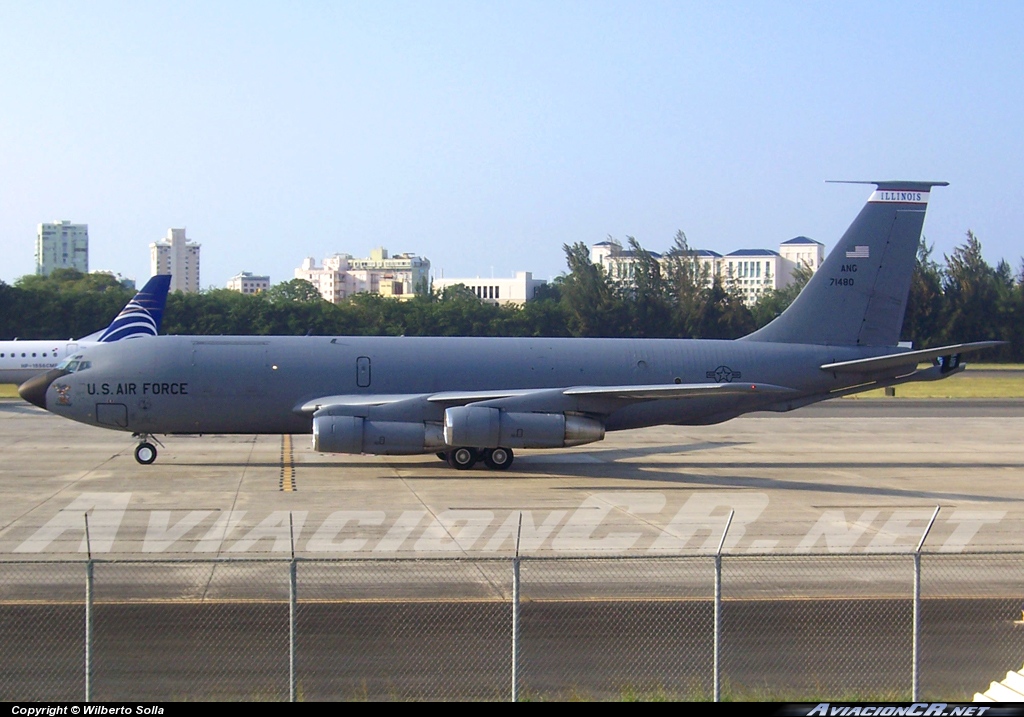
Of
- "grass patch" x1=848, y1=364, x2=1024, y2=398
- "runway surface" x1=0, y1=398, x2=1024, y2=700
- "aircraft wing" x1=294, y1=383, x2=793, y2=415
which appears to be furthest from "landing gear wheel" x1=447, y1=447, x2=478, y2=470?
"grass patch" x1=848, y1=364, x2=1024, y2=398

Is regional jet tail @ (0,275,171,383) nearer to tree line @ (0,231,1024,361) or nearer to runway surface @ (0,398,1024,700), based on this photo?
runway surface @ (0,398,1024,700)

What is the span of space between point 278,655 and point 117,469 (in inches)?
708

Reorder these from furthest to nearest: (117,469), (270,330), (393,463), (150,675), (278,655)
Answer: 1. (270,330)
2. (393,463)
3. (117,469)
4. (278,655)
5. (150,675)

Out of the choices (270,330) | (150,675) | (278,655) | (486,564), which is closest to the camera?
(150,675)

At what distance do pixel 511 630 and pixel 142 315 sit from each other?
49.0 meters

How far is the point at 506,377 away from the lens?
100 feet

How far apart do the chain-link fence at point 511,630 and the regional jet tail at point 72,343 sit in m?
40.2

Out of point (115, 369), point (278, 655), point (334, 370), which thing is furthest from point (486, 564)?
point (115, 369)

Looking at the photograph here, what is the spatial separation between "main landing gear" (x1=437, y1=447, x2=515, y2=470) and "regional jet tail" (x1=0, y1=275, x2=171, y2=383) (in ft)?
94.3

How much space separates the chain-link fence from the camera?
1110 centimetres

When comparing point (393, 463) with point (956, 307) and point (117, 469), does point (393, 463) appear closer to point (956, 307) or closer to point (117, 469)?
point (117, 469)

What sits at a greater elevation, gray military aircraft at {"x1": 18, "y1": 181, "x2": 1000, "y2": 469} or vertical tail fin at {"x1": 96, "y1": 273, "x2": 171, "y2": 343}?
vertical tail fin at {"x1": 96, "y1": 273, "x2": 171, "y2": 343}

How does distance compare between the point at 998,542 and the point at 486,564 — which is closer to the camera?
the point at 486,564

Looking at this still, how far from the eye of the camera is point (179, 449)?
109ft
